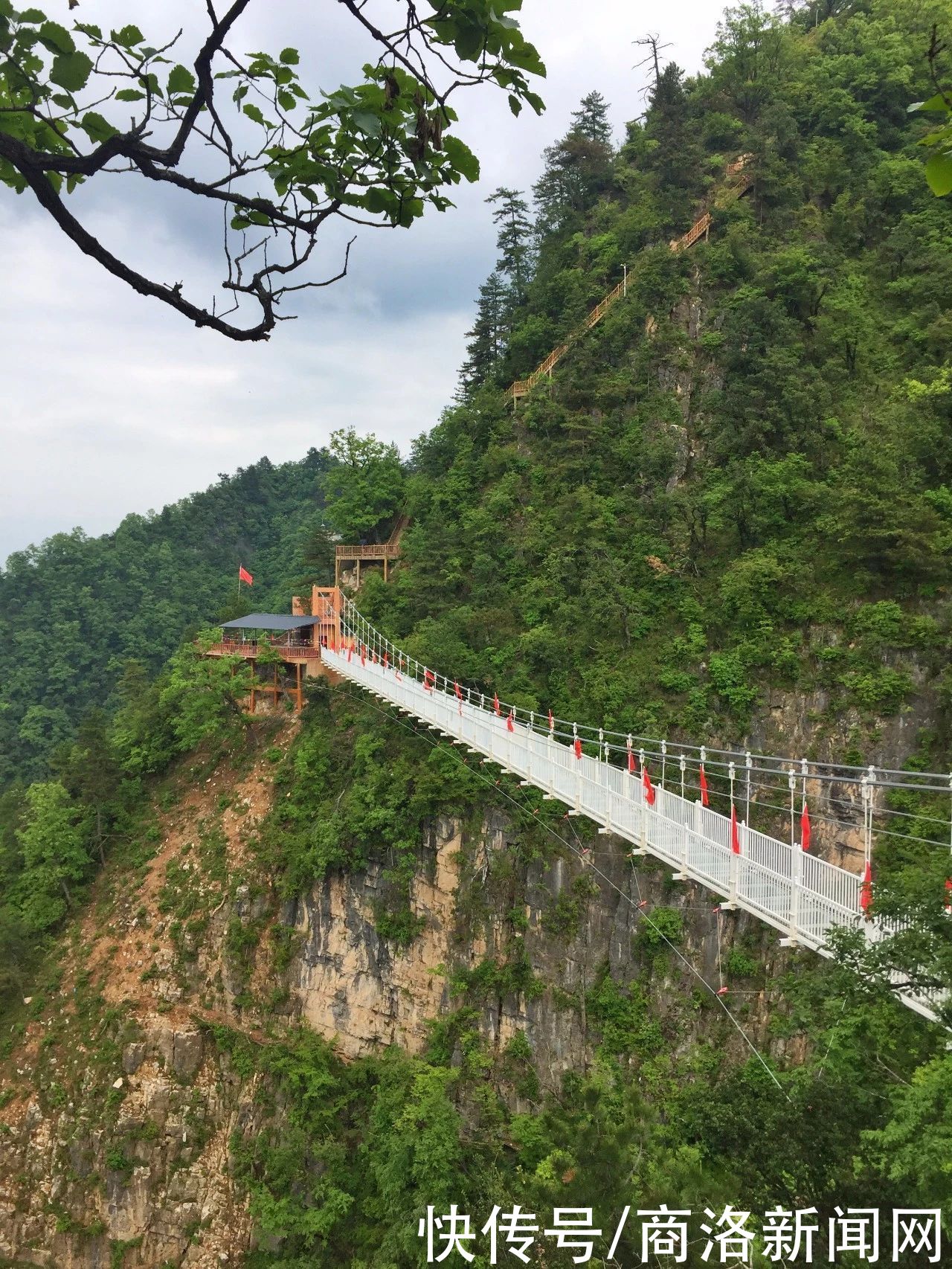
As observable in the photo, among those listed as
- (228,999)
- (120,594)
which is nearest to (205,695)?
(228,999)

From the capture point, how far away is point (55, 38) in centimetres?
159

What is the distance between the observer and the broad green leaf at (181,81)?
68.6 inches

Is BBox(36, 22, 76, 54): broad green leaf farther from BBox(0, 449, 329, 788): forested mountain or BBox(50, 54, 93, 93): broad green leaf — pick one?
BBox(0, 449, 329, 788): forested mountain

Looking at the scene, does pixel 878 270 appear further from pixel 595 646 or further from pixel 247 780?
pixel 247 780

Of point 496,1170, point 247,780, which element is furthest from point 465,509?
point 496,1170

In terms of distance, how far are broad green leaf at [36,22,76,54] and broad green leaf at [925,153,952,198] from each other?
1610 mm

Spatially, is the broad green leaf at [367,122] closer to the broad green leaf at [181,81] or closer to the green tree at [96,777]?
the broad green leaf at [181,81]

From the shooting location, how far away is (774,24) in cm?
2294

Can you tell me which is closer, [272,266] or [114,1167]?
[272,266]

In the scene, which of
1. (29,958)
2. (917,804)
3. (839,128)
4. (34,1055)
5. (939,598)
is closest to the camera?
(917,804)

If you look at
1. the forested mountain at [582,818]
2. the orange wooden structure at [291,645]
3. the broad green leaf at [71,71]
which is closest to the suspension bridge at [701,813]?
the forested mountain at [582,818]

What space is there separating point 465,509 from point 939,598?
10722 mm

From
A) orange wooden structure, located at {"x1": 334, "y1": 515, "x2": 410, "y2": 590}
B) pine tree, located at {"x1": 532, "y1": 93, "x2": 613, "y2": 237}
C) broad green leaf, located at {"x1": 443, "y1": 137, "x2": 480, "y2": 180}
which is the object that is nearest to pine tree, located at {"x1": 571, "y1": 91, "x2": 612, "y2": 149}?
pine tree, located at {"x1": 532, "y1": 93, "x2": 613, "y2": 237}

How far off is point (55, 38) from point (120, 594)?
46539 mm
